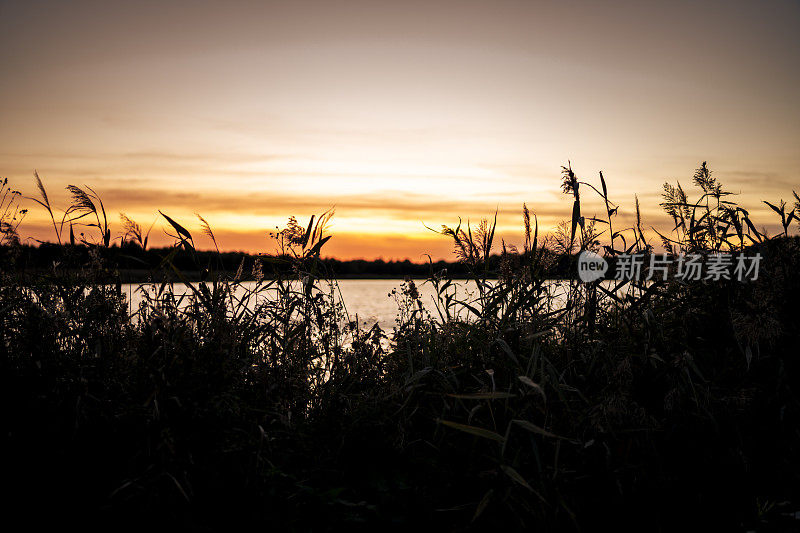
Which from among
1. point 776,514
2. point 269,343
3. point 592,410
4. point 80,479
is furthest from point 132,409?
point 776,514

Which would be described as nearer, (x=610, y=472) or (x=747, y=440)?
(x=610, y=472)

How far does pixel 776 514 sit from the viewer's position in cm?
298

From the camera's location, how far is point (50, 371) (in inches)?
128

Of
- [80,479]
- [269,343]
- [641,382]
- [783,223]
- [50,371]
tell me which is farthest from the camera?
[783,223]

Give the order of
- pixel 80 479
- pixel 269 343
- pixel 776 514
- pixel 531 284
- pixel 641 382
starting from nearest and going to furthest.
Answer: pixel 80 479 < pixel 776 514 < pixel 641 382 < pixel 269 343 < pixel 531 284

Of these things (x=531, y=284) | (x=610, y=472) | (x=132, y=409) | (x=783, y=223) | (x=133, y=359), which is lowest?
(x=610, y=472)

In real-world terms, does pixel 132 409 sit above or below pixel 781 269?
below

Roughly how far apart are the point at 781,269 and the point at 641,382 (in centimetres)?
160

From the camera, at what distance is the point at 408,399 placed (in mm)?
3203

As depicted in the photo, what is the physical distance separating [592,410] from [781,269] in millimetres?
2150

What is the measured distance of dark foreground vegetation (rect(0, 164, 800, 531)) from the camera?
9.04ft

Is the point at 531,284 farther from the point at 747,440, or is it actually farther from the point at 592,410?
the point at 747,440

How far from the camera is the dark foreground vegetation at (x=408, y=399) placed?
2.75 meters

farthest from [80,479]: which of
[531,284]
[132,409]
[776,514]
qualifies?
[776,514]
